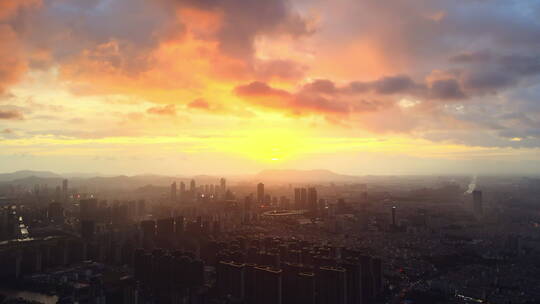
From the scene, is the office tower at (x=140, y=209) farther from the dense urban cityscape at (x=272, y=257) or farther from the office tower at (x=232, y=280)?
the office tower at (x=232, y=280)

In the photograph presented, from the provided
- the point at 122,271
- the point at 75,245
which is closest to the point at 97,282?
the point at 122,271

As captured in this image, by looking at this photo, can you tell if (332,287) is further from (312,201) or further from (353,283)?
(312,201)

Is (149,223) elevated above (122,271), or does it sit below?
above

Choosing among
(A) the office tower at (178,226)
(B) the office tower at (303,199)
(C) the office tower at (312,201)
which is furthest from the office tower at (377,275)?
(B) the office tower at (303,199)

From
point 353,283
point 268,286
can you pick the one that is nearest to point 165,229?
point 268,286

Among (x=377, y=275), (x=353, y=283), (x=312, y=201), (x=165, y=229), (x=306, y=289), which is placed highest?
(x=312, y=201)

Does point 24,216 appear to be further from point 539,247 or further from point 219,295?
point 539,247

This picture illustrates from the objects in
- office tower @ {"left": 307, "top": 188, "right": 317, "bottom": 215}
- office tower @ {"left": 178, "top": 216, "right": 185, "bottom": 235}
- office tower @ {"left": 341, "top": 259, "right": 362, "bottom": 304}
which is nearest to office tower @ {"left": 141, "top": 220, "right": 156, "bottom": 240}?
office tower @ {"left": 178, "top": 216, "right": 185, "bottom": 235}

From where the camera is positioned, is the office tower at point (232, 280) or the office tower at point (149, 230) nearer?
the office tower at point (232, 280)
